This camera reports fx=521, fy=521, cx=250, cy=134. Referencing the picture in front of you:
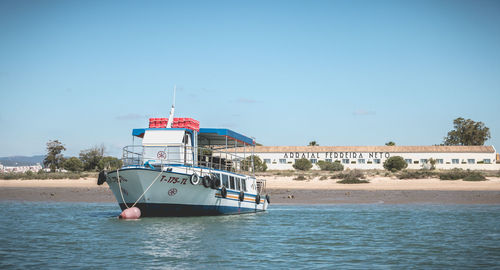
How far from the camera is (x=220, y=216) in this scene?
87.5 feet

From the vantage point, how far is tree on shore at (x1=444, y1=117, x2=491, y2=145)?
11125 centimetres

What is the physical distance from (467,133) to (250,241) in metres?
105

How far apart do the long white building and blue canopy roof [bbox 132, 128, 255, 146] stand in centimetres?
6376

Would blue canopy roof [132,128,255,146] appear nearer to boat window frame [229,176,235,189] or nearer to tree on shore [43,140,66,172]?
boat window frame [229,176,235,189]

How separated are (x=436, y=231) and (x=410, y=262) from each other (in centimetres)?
744

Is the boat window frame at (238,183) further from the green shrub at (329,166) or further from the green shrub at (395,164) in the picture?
the green shrub at (329,166)

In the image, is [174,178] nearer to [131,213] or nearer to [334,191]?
[131,213]

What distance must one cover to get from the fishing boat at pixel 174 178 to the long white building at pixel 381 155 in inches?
2684

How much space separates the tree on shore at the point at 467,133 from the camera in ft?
365

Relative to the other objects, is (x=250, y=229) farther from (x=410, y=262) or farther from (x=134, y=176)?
(x=410, y=262)

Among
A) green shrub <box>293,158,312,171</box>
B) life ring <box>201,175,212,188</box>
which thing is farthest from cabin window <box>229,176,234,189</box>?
green shrub <box>293,158,312,171</box>

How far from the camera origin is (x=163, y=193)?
77.6 feet

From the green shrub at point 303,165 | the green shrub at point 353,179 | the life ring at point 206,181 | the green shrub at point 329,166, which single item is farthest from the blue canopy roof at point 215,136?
the green shrub at point 329,166

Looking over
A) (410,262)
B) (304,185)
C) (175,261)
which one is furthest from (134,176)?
(304,185)
